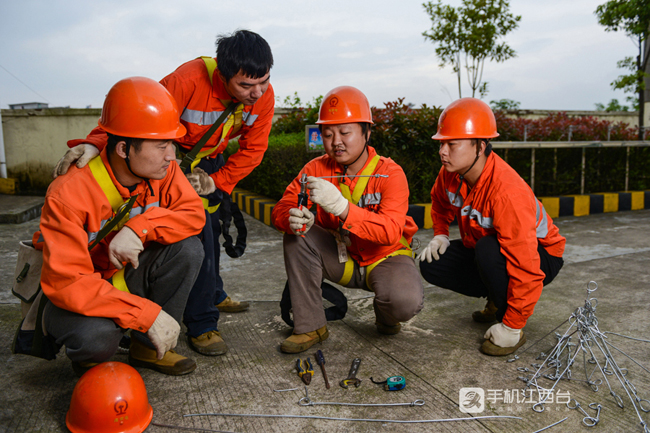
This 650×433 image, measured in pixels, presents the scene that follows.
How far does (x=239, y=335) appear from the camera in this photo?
2771 millimetres

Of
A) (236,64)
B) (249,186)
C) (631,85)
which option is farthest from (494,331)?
(631,85)

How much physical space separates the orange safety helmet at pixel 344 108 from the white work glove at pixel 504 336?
4.26ft

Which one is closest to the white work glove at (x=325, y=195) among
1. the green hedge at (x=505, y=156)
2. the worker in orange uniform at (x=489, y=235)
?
the worker in orange uniform at (x=489, y=235)

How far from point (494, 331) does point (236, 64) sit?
6.27 ft

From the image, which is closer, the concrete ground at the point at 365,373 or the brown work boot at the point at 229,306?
the concrete ground at the point at 365,373

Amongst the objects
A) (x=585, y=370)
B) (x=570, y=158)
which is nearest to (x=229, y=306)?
(x=585, y=370)

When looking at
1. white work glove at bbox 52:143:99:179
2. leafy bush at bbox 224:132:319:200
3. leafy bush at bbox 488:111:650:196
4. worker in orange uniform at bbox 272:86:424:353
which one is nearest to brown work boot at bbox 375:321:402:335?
worker in orange uniform at bbox 272:86:424:353

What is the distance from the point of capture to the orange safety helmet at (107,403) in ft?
5.62

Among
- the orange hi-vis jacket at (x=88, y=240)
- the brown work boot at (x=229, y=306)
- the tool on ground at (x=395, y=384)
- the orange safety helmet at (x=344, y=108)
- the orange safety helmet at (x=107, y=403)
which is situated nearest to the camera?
the orange safety helmet at (x=107, y=403)

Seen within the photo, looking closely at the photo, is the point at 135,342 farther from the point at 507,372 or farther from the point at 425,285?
the point at 425,285

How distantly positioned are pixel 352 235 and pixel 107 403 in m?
1.49

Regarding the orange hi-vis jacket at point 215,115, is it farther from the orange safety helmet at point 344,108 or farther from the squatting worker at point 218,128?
the orange safety helmet at point 344,108

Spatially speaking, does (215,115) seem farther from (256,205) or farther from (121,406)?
(256,205)

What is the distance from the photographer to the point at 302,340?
2545 millimetres
